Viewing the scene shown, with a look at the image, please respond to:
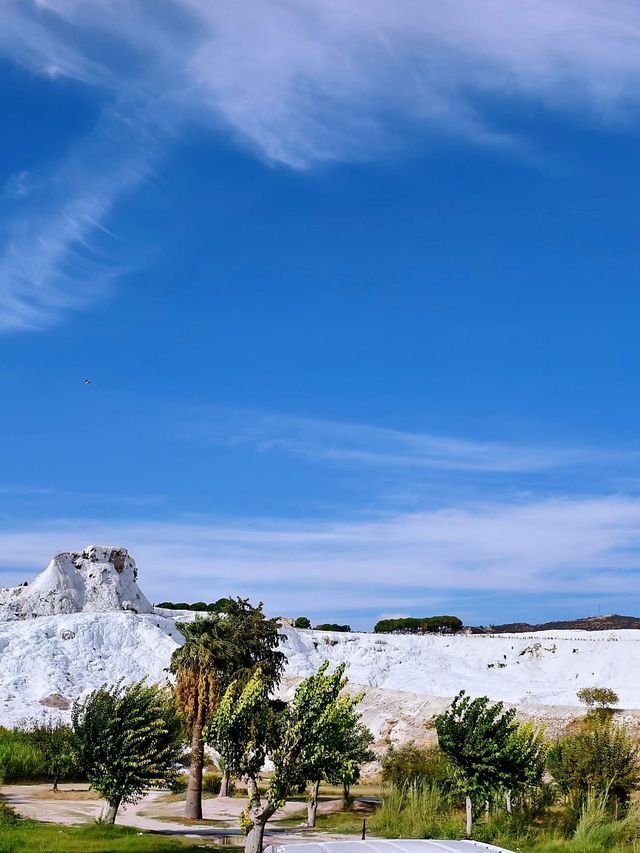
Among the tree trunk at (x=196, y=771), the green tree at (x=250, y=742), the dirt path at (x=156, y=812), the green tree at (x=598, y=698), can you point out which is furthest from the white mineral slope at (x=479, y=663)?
the green tree at (x=250, y=742)

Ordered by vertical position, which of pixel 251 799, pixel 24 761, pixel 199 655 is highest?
pixel 199 655

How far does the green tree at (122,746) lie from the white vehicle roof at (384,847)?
1451 cm

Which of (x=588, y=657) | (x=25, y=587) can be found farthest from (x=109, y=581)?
(x=588, y=657)

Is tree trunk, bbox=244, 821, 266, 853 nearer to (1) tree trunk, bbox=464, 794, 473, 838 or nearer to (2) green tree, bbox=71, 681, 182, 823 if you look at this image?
(1) tree trunk, bbox=464, 794, 473, 838

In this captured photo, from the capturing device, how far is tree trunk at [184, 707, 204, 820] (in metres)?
35.6

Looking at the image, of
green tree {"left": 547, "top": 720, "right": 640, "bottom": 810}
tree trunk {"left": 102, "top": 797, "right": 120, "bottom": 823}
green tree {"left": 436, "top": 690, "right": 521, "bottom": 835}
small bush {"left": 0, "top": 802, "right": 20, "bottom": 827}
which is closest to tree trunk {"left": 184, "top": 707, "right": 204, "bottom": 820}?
tree trunk {"left": 102, "top": 797, "right": 120, "bottom": 823}

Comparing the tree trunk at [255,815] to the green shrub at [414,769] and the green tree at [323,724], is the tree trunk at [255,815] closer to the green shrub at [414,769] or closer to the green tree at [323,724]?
the green tree at [323,724]

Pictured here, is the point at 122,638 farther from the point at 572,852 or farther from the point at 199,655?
the point at 572,852

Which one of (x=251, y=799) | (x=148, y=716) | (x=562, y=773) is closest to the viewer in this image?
(x=251, y=799)

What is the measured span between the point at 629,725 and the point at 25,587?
7202 cm

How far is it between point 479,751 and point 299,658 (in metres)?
65.7

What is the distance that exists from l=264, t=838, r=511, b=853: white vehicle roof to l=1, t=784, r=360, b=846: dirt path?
11.6 m

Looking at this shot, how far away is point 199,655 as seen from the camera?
36219 mm

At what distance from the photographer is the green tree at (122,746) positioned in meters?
31.0
